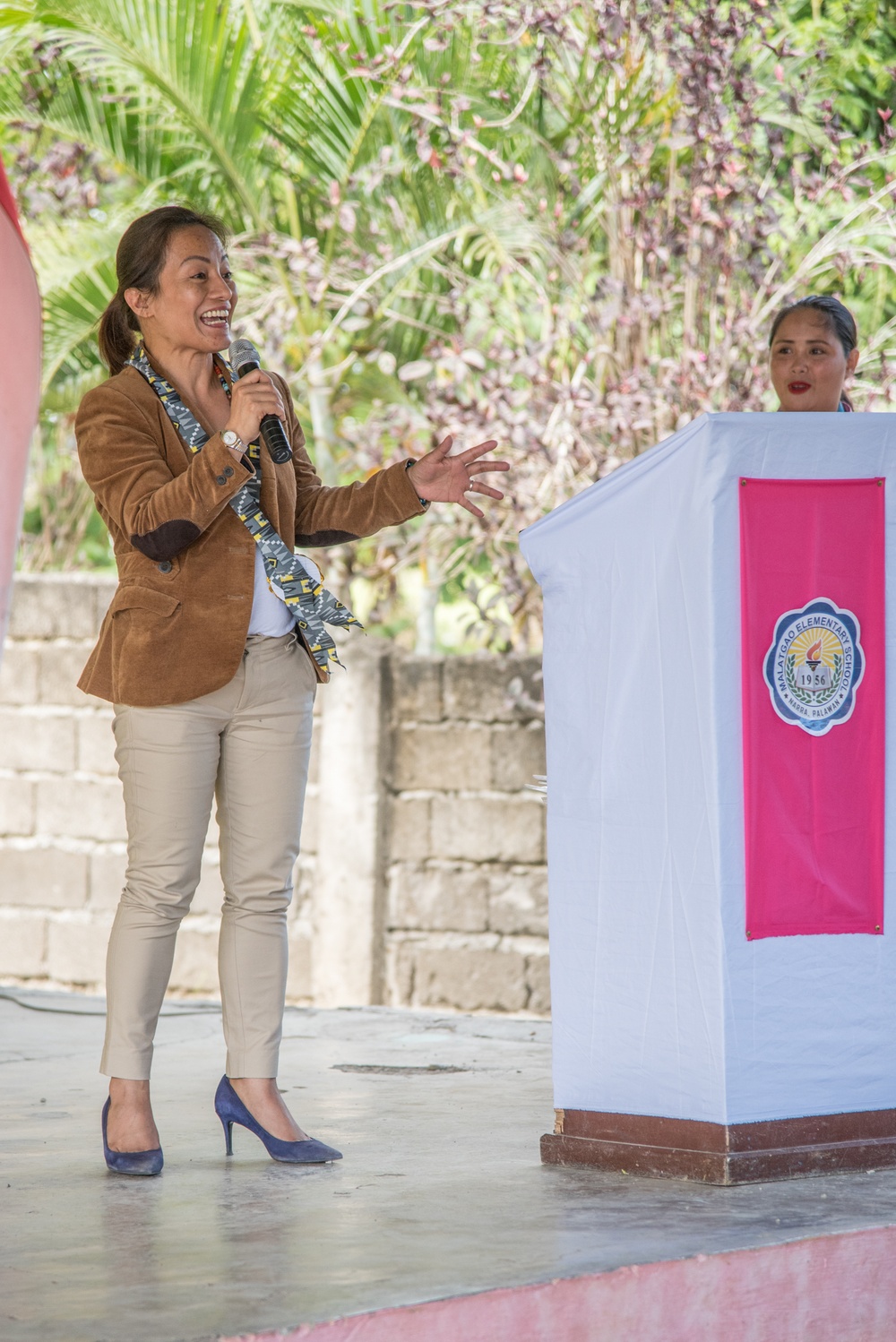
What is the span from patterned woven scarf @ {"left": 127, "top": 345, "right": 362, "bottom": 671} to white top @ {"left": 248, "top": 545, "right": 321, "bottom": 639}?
0.05ft

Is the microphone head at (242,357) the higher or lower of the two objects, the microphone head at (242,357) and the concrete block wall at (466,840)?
the higher

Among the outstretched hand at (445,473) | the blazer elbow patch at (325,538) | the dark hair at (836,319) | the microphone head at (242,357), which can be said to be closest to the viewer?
the microphone head at (242,357)

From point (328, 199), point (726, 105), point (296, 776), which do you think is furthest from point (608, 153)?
point (296, 776)

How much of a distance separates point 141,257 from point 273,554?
23.1 inches

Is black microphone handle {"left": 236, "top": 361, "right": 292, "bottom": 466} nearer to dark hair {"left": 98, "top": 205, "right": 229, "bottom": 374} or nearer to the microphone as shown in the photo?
the microphone

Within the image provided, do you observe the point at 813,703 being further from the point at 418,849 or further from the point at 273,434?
the point at 418,849

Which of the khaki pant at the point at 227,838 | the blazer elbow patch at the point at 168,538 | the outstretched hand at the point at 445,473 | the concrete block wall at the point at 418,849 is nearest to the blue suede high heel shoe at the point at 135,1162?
Result: the khaki pant at the point at 227,838

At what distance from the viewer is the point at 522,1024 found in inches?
195

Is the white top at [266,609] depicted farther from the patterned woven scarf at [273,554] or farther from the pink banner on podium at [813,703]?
the pink banner on podium at [813,703]

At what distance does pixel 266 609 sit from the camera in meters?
3.07

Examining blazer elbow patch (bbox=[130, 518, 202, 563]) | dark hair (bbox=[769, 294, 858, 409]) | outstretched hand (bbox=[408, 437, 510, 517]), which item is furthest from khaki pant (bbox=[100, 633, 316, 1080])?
dark hair (bbox=[769, 294, 858, 409])

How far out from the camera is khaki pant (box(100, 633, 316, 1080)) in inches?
118

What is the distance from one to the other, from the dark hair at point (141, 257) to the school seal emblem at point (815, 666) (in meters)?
1.27

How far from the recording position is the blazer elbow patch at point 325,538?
3324 millimetres
